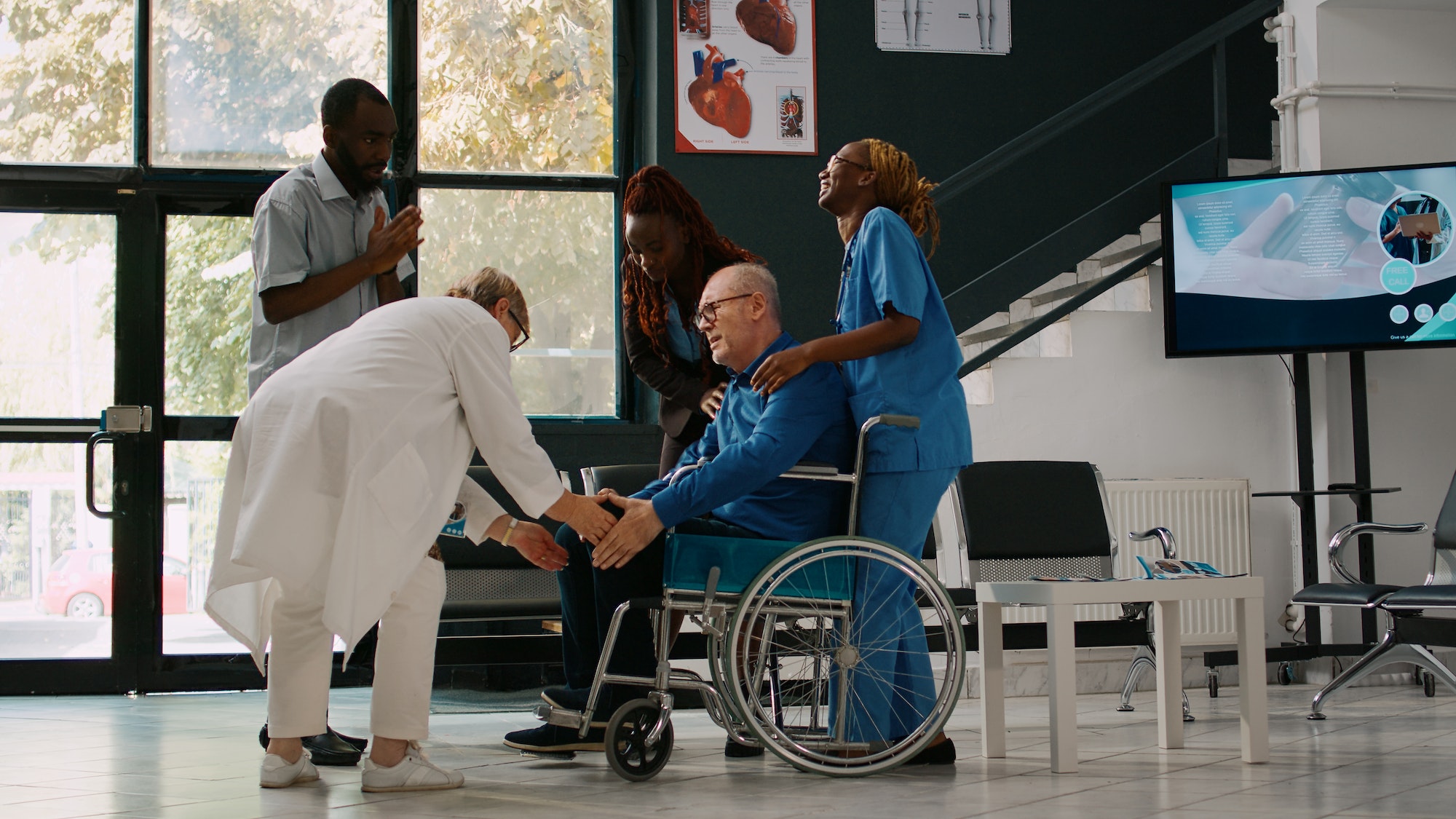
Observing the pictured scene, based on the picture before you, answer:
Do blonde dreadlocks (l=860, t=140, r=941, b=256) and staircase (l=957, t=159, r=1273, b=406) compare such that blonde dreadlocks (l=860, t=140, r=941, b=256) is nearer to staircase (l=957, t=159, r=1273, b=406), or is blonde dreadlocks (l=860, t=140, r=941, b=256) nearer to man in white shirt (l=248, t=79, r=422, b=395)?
man in white shirt (l=248, t=79, r=422, b=395)

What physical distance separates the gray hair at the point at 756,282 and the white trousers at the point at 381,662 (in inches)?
34.4

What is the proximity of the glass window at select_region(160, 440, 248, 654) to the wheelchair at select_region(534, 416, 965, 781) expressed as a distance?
2756 millimetres

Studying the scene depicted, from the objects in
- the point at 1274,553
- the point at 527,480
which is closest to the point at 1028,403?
the point at 1274,553

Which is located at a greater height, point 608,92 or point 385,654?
point 608,92

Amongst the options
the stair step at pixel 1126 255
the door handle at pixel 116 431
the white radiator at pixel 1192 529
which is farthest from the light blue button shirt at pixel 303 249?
the stair step at pixel 1126 255

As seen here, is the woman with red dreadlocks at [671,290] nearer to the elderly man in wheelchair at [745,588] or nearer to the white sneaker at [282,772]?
the elderly man in wheelchair at [745,588]

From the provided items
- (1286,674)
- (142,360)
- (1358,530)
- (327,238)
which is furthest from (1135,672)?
(142,360)

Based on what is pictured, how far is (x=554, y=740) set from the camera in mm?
2768

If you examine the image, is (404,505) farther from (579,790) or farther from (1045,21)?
(1045,21)

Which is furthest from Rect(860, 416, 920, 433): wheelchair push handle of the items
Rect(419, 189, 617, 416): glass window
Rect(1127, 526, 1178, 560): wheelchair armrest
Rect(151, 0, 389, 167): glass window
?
Rect(151, 0, 389, 167): glass window

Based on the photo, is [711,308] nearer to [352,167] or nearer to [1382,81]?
[352,167]

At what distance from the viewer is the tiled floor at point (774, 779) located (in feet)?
7.55

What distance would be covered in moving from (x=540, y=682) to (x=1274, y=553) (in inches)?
113

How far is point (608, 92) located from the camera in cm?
536
